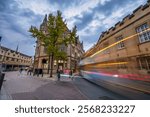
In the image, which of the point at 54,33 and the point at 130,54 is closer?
the point at 130,54

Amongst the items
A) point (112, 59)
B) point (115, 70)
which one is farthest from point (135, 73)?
point (112, 59)

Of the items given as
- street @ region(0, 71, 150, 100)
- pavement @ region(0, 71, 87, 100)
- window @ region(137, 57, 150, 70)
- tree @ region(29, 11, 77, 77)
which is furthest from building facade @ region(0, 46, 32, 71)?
window @ region(137, 57, 150, 70)

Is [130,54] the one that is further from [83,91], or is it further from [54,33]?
[54,33]

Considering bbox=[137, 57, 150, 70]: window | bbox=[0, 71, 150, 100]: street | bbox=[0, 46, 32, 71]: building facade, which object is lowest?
bbox=[0, 71, 150, 100]: street

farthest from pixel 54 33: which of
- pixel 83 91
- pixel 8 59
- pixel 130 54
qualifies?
pixel 8 59

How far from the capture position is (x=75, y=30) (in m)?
18.1

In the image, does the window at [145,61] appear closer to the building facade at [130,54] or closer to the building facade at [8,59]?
the building facade at [130,54]

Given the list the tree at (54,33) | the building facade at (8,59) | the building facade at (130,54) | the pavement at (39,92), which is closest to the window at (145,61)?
the building facade at (130,54)

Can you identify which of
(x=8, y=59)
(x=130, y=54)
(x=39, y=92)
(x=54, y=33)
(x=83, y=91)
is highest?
(x=54, y=33)

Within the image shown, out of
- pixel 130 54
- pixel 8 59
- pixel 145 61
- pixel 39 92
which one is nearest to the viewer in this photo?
pixel 145 61

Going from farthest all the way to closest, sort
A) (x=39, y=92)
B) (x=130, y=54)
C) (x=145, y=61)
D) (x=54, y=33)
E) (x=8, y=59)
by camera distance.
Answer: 1. (x=8, y=59)
2. (x=54, y=33)
3. (x=39, y=92)
4. (x=130, y=54)
5. (x=145, y=61)

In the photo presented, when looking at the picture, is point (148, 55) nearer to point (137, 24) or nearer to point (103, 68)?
point (103, 68)

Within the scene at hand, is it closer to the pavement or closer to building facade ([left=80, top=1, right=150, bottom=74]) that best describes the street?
the pavement

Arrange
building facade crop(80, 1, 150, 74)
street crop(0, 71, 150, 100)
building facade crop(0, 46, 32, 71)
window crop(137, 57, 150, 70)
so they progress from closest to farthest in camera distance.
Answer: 1. street crop(0, 71, 150, 100)
2. window crop(137, 57, 150, 70)
3. building facade crop(80, 1, 150, 74)
4. building facade crop(0, 46, 32, 71)
